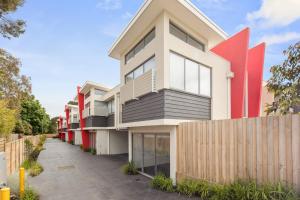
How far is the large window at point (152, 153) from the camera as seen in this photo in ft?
30.8

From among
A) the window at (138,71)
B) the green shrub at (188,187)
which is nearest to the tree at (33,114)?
the window at (138,71)

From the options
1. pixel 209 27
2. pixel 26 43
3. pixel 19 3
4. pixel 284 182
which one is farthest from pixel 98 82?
pixel 284 182

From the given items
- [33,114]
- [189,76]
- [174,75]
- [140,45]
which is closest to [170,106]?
[174,75]

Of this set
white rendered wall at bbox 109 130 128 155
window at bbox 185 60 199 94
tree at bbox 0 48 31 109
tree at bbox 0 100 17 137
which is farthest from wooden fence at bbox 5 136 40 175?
window at bbox 185 60 199 94

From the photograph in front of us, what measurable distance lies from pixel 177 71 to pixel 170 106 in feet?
5.18

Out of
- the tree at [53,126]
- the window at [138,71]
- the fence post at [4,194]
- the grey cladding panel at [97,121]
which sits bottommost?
the tree at [53,126]

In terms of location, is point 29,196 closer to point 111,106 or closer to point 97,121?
point 111,106

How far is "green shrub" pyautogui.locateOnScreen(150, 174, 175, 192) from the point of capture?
27.1 feet

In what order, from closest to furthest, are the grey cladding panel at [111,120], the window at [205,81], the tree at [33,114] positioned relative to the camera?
the window at [205,81] < the grey cladding panel at [111,120] < the tree at [33,114]

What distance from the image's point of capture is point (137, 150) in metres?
11.9

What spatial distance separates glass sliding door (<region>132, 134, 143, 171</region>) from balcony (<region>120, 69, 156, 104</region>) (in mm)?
2170

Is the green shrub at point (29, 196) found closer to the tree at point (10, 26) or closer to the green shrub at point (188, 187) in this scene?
the green shrub at point (188, 187)

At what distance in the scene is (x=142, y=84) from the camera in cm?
980

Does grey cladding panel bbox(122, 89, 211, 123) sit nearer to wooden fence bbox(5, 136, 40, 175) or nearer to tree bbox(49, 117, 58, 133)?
wooden fence bbox(5, 136, 40, 175)
